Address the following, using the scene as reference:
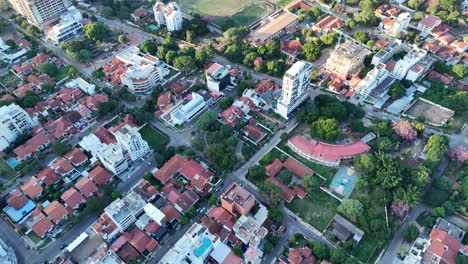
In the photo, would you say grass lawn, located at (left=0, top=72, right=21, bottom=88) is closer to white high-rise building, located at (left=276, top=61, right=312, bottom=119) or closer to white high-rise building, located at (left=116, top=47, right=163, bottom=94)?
white high-rise building, located at (left=116, top=47, right=163, bottom=94)

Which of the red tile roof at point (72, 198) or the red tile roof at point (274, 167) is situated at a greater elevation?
the red tile roof at point (72, 198)

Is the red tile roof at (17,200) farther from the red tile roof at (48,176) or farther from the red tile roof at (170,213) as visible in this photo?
the red tile roof at (170,213)

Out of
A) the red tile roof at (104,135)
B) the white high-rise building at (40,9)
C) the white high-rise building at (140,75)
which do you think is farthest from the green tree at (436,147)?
the white high-rise building at (40,9)

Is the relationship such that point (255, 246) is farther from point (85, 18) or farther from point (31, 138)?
point (85, 18)

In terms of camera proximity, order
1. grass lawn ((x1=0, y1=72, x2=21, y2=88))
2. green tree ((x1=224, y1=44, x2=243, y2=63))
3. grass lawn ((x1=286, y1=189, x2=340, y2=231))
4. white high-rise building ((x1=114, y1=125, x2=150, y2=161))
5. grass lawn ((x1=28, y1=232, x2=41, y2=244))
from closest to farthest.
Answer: grass lawn ((x1=28, y1=232, x2=41, y2=244)), grass lawn ((x1=286, y1=189, x2=340, y2=231)), white high-rise building ((x1=114, y1=125, x2=150, y2=161)), grass lawn ((x1=0, y1=72, x2=21, y2=88)), green tree ((x1=224, y1=44, x2=243, y2=63))

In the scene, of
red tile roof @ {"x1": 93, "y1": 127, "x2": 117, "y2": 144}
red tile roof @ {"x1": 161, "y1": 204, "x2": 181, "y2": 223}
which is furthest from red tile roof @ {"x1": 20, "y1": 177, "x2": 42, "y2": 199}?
red tile roof @ {"x1": 161, "y1": 204, "x2": 181, "y2": 223}

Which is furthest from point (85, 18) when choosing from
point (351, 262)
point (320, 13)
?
point (351, 262)
